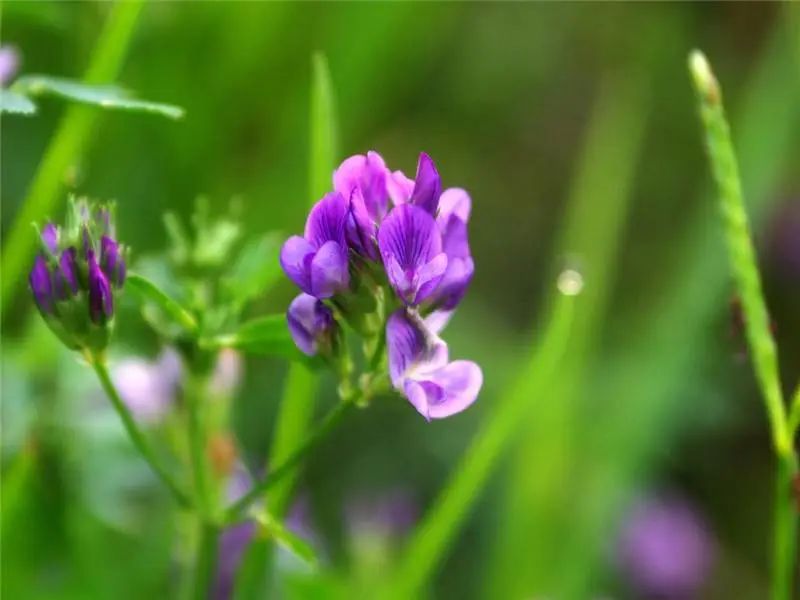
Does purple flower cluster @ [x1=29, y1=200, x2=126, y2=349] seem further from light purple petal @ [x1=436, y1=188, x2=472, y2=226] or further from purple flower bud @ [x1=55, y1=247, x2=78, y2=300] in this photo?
light purple petal @ [x1=436, y1=188, x2=472, y2=226]

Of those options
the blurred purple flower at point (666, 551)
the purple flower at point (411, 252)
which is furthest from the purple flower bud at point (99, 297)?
the blurred purple flower at point (666, 551)

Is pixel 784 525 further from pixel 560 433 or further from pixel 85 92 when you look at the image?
pixel 560 433

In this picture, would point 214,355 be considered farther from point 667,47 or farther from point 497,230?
point 667,47

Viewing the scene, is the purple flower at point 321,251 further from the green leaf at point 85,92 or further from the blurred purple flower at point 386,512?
the blurred purple flower at point 386,512

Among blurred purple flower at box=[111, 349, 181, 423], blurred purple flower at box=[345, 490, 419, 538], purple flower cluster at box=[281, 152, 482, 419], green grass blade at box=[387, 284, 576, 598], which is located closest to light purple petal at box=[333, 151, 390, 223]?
purple flower cluster at box=[281, 152, 482, 419]

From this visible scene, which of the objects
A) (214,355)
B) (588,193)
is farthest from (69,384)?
(588,193)
